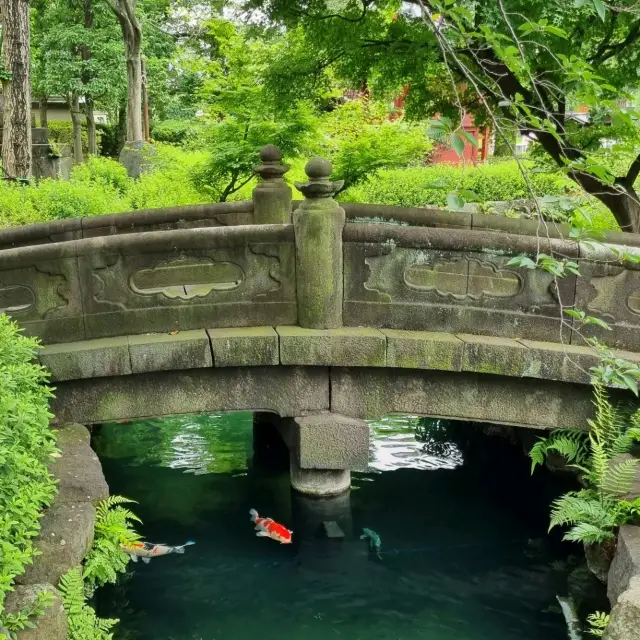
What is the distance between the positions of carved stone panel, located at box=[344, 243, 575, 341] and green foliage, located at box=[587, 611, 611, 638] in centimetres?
217

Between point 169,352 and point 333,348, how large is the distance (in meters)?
1.32

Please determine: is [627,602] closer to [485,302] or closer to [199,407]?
[485,302]

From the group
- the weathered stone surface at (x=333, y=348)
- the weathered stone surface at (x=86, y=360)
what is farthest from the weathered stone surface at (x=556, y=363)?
the weathered stone surface at (x=86, y=360)

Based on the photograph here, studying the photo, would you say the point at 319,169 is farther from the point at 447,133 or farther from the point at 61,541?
the point at 61,541

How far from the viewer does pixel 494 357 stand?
599 cm

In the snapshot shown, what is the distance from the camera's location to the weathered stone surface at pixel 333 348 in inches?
237

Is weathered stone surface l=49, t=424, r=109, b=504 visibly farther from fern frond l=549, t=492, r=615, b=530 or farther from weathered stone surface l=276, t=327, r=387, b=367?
fern frond l=549, t=492, r=615, b=530

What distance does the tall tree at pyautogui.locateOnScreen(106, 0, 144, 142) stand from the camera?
19.3m

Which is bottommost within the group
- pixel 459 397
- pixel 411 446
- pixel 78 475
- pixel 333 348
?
pixel 411 446

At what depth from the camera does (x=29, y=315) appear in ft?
19.1

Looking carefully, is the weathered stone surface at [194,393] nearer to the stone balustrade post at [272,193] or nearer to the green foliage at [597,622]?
the green foliage at [597,622]

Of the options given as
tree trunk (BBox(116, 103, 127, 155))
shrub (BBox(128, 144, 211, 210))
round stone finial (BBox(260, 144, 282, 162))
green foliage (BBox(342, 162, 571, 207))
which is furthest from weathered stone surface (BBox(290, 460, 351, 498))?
tree trunk (BBox(116, 103, 127, 155))

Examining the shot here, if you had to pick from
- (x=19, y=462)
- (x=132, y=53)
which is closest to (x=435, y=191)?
(x=132, y=53)

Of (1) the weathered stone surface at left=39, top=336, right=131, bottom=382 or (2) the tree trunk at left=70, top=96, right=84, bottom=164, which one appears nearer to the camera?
(1) the weathered stone surface at left=39, top=336, right=131, bottom=382
